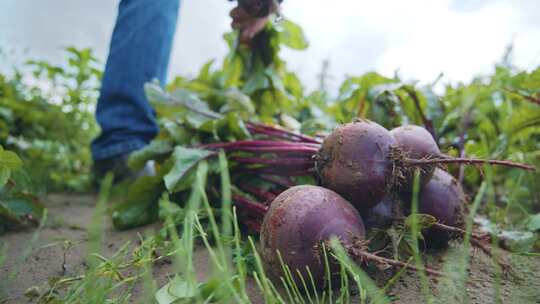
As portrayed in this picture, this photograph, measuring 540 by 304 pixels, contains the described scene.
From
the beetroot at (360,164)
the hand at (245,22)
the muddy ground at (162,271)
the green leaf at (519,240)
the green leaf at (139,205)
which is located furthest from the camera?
the hand at (245,22)

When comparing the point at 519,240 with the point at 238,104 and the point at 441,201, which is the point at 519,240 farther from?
the point at 238,104

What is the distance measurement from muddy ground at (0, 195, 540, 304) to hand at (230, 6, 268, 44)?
1.32 meters

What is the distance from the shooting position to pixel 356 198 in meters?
1.13

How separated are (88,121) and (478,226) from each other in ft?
11.1

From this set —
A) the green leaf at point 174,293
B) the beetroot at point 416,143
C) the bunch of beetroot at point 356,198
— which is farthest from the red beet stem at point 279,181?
the green leaf at point 174,293

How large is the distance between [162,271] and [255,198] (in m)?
0.53

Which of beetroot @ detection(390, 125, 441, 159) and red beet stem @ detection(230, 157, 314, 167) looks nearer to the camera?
beetroot @ detection(390, 125, 441, 159)

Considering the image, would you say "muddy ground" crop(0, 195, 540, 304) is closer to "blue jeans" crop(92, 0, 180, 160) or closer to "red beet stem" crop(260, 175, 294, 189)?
"red beet stem" crop(260, 175, 294, 189)

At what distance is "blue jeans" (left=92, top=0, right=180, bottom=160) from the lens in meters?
2.33

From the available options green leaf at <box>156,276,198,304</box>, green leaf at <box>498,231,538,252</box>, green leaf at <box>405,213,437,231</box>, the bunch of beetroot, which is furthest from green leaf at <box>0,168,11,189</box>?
green leaf at <box>498,231,538,252</box>

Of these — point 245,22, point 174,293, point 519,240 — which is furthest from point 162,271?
point 245,22

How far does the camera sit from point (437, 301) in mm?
945

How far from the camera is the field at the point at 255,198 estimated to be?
94cm

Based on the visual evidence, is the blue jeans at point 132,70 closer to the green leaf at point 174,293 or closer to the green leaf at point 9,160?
the green leaf at point 9,160
